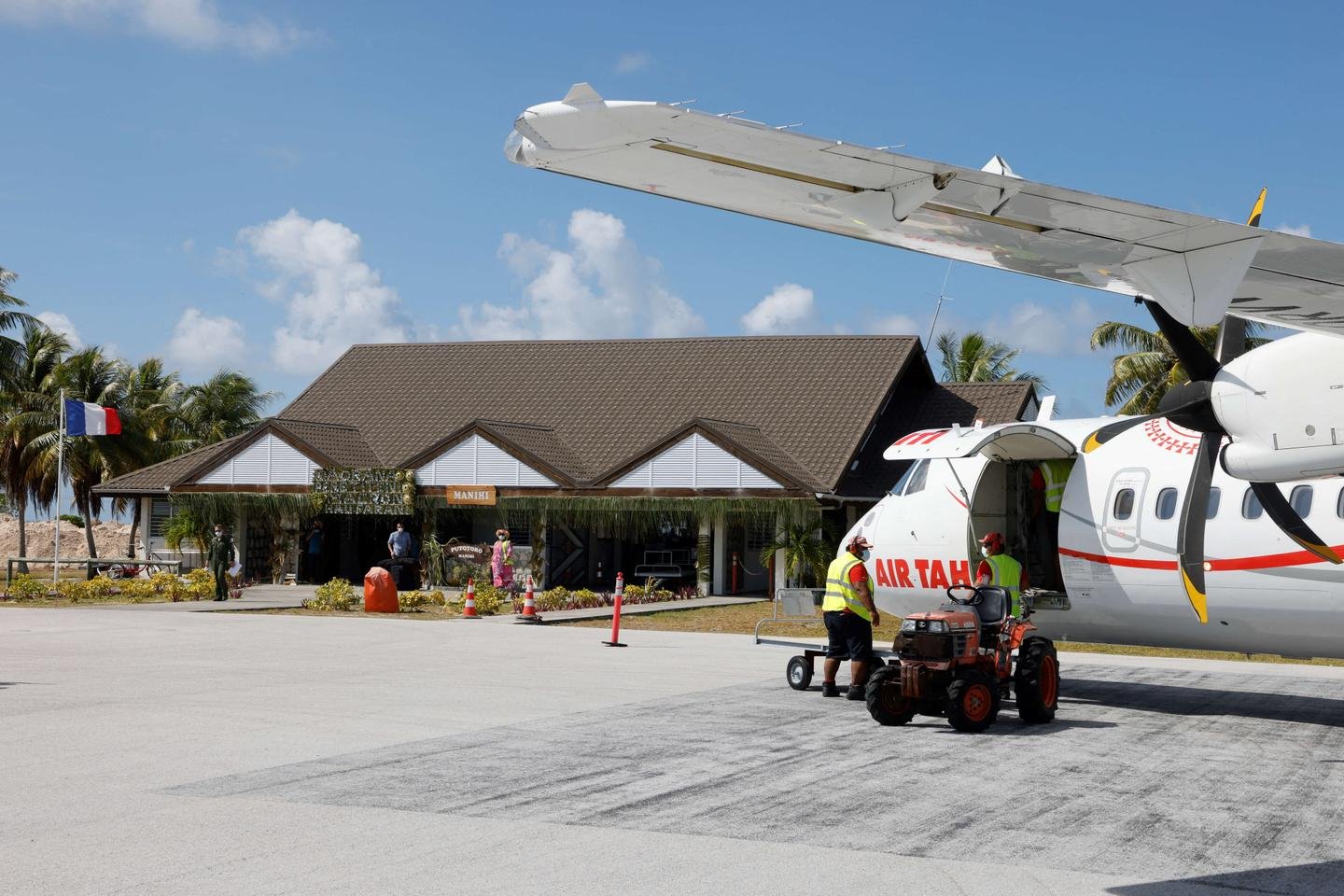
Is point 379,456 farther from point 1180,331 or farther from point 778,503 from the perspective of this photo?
point 1180,331

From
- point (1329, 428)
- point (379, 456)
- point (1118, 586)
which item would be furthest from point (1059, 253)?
point (379, 456)

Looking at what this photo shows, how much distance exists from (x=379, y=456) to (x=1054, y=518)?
24832mm

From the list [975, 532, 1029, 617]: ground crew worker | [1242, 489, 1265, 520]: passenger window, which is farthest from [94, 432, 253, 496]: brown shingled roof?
[1242, 489, 1265, 520]: passenger window

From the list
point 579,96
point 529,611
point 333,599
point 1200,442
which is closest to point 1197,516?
point 1200,442

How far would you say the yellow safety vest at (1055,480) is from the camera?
1620 cm

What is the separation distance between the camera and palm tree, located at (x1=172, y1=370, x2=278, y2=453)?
56.2 m

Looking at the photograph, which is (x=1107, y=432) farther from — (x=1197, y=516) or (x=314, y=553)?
(x=314, y=553)

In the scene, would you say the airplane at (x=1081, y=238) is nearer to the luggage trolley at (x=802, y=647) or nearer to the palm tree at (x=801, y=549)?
the luggage trolley at (x=802, y=647)

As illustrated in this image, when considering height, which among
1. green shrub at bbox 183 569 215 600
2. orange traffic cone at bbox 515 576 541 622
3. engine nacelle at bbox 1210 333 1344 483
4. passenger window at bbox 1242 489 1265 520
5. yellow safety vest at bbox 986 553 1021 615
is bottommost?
orange traffic cone at bbox 515 576 541 622

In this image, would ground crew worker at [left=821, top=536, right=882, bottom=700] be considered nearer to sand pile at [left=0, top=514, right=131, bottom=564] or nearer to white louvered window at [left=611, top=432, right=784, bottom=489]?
white louvered window at [left=611, top=432, right=784, bottom=489]

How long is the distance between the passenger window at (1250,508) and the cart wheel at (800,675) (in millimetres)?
5334

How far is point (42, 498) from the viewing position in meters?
50.8

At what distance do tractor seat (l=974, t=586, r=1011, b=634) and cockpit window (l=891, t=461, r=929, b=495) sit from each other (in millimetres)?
2786

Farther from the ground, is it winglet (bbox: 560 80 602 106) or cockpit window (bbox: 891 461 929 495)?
winglet (bbox: 560 80 602 106)
